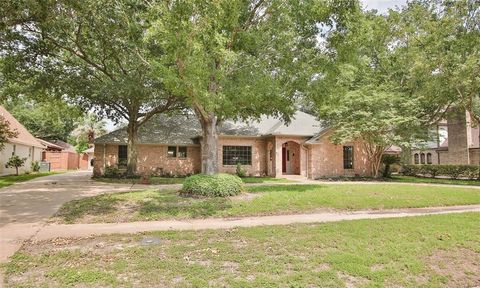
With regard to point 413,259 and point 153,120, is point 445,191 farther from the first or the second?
point 153,120

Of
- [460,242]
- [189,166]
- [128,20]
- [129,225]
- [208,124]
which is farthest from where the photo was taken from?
[189,166]

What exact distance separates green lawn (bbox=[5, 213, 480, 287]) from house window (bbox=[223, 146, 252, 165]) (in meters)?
17.1

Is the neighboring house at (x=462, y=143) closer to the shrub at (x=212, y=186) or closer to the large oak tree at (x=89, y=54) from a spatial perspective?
the shrub at (x=212, y=186)

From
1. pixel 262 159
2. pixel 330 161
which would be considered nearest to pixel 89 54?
pixel 262 159

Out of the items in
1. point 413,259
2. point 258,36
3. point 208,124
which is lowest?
point 413,259

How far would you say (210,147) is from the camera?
1408 centimetres

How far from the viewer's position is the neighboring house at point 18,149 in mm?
24161

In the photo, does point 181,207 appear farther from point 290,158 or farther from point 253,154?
point 290,158

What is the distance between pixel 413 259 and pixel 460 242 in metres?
1.83

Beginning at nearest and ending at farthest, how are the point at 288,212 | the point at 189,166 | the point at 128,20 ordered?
1. the point at 288,212
2. the point at 128,20
3. the point at 189,166

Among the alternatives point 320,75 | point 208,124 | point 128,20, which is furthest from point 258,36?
point 128,20

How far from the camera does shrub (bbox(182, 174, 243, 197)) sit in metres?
11.9

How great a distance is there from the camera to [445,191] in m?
14.4

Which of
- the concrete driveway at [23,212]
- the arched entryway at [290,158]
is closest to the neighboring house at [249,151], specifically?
the arched entryway at [290,158]
